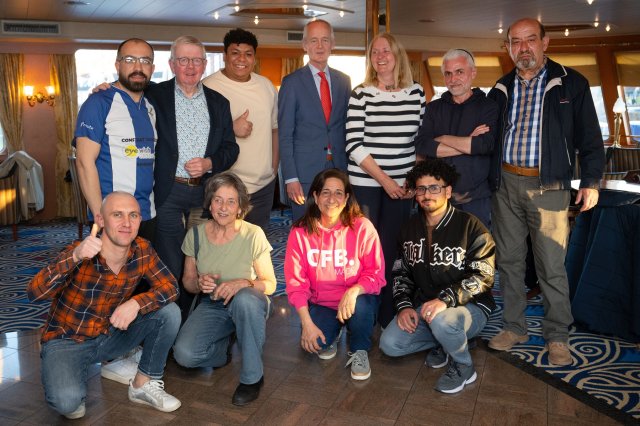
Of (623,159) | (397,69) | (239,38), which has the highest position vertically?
(239,38)

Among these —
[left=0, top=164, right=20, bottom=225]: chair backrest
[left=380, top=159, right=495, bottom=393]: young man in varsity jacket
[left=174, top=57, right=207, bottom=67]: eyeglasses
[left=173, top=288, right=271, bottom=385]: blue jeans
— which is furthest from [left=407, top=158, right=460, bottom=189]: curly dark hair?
[left=0, top=164, right=20, bottom=225]: chair backrest

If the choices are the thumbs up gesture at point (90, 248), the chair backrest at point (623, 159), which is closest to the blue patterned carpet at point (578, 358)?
the thumbs up gesture at point (90, 248)

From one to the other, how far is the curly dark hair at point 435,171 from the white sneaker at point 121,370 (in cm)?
164

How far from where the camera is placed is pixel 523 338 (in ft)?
12.0

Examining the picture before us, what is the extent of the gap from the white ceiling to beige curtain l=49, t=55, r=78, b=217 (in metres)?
1.10

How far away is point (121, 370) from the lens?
323cm

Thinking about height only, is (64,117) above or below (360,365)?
above

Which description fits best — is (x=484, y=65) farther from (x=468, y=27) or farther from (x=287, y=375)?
(x=287, y=375)

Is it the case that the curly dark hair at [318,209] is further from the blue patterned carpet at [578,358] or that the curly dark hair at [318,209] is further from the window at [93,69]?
the window at [93,69]

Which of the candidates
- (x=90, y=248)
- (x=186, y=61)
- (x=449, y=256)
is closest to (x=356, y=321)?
(x=449, y=256)

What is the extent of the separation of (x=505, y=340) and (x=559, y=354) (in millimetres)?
295

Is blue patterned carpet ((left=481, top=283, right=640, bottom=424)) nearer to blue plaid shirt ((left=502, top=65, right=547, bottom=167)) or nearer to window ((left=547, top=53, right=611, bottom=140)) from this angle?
blue plaid shirt ((left=502, top=65, right=547, bottom=167))

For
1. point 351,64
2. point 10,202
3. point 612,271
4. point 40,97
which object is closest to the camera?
point 612,271

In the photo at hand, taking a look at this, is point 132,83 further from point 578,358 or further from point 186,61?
point 578,358
